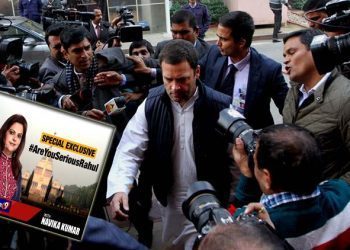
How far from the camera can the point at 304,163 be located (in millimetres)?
1630

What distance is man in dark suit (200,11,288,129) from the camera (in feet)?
10.1

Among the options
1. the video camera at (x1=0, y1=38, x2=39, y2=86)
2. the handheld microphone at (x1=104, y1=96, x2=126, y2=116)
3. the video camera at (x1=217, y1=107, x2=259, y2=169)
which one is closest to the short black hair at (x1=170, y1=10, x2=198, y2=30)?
the video camera at (x1=0, y1=38, x2=39, y2=86)

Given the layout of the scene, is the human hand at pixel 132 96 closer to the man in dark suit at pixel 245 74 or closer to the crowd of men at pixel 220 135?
the crowd of men at pixel 220 135

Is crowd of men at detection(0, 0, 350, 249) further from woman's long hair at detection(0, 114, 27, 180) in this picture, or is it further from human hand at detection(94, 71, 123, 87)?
woman's long hair at detection(0, 114, 27, 180)

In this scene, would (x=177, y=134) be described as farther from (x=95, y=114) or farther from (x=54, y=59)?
(x=54, y=59)

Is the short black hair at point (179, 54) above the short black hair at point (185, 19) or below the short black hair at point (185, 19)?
above

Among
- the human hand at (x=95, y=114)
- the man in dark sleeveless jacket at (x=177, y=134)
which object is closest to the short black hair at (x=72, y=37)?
the human hand at (x=95, y=114)

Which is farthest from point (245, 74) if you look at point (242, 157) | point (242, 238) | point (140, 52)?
point (242, 238)

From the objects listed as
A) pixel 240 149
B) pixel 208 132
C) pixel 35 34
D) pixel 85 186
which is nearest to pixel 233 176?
pixel 208 132

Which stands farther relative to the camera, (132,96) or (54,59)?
(54,59)

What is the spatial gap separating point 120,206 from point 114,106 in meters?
0.80

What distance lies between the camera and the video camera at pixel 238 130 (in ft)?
6.04
